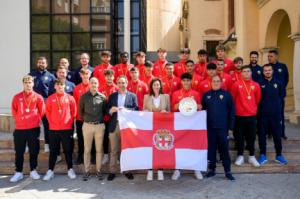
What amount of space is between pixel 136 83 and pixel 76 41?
5499 millimetres

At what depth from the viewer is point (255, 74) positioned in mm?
8289

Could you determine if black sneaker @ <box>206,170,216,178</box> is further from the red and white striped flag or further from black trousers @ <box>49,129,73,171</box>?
black trousers @ <box>49,129,73,171</box>

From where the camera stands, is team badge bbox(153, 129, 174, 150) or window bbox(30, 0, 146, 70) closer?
team badge bbox(153, 129, 174, 150)

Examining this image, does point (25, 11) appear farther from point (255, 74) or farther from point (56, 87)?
point (255, 74)

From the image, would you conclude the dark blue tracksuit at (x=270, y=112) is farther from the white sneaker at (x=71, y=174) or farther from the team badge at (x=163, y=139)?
the white sneaker at (x=71, y=174)

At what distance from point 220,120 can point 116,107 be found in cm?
192

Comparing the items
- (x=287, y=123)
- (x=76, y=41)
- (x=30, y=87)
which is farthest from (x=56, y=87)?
(x=287, y=123)

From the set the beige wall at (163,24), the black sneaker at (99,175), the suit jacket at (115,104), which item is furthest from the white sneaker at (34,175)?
the beige wall at (163,24)

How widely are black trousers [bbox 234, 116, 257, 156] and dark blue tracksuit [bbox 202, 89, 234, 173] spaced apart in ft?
1.48

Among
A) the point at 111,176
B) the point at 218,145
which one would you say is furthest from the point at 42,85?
the point at 218,145

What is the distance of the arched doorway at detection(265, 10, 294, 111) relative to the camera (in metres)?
14.5

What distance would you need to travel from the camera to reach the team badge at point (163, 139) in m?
7.09

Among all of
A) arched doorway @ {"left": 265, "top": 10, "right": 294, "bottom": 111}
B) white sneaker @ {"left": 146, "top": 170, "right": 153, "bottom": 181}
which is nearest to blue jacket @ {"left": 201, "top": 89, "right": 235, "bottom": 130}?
white sneaker @ {"left": 146, "top": 170, "right": 153, "bottom": 181}

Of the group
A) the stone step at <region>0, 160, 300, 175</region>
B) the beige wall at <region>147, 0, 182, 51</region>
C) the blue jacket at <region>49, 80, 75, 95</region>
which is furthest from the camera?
the beige wall at <region>147, 0, 182, 51</region>
